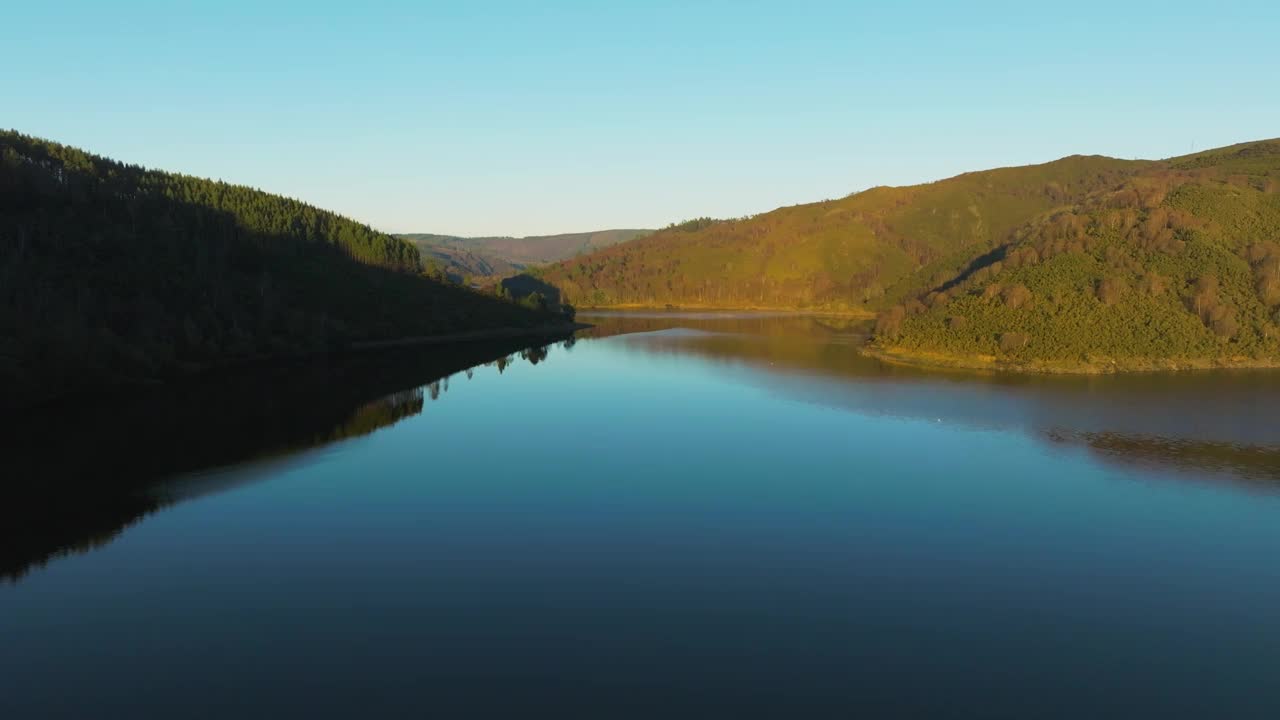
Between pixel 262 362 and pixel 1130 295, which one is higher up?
pixel 1130 295

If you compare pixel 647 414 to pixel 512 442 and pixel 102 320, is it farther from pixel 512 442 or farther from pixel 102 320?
pixel 102 320

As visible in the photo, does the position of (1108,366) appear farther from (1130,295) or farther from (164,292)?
(164,292)

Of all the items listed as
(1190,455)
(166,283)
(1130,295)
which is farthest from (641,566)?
(1130,295)

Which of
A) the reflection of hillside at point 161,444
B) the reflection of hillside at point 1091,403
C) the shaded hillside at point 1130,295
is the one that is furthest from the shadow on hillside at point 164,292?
the shaded hillside at point 1130,295

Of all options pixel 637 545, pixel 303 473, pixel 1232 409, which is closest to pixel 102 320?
pixel 303 473

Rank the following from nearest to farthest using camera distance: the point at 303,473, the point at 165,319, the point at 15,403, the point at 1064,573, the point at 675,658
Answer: the point at 675,658, the point at 1064,573, the point at 303,473, the point at 15,403, the point at 165,319

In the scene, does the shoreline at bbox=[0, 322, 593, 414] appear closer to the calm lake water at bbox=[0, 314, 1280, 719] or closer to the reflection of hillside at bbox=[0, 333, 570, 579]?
the reflection of hillside at bbox=[0, 333, 570, 579]
